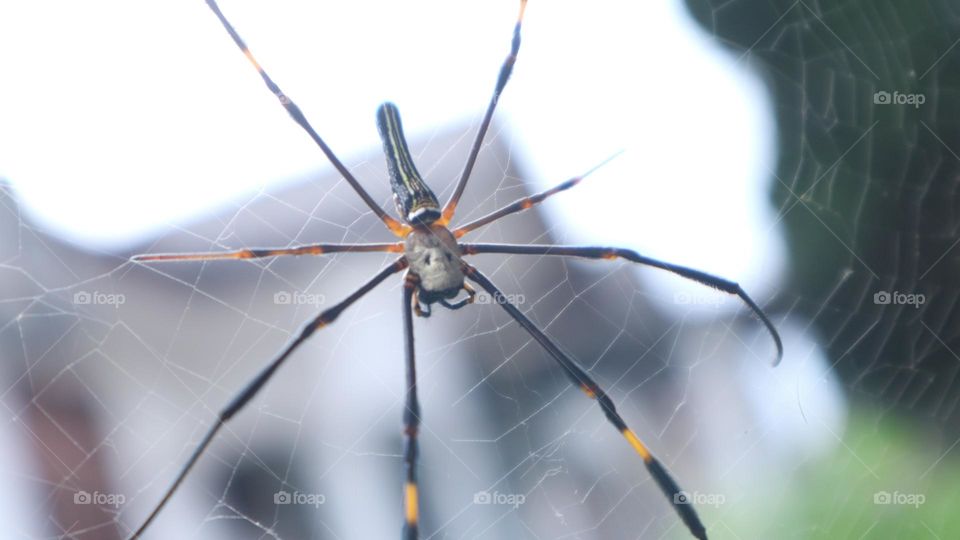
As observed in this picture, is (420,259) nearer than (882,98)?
Yes

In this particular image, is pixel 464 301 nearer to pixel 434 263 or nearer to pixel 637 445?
pixel 434 263

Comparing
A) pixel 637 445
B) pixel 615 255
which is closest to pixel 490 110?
pixel 615 255

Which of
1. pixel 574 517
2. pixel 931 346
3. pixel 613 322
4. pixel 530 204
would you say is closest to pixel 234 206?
pixel 530 204

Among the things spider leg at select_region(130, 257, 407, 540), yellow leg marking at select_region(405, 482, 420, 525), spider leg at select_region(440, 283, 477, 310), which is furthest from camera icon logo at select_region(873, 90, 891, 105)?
yellow leg marking at select_region(405, 482, 420, 525)

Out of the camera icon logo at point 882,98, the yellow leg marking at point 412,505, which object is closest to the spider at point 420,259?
the yellow leg marking at point 412,505

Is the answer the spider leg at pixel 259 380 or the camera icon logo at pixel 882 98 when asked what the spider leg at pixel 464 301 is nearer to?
the spider leg at pixel 259 380

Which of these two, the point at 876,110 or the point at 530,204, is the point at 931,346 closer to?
the point at 876,110
